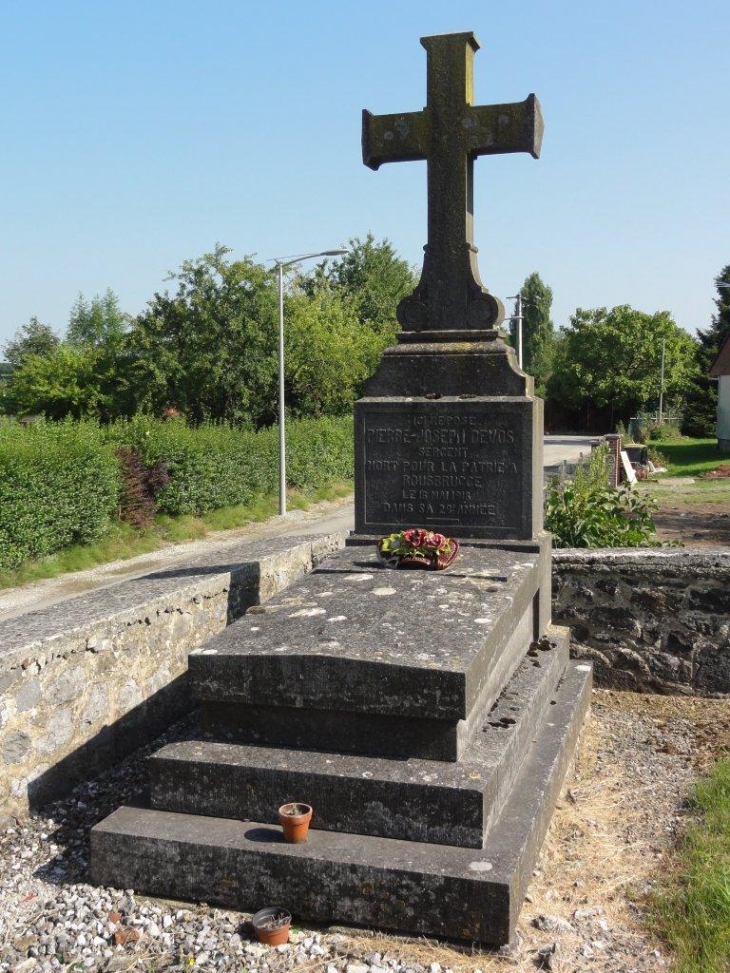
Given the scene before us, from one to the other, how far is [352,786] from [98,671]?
1.76 meters

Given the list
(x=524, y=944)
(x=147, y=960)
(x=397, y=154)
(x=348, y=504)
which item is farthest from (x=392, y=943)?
(x=348, y=504)

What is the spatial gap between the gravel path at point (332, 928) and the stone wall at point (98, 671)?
23 centimetres

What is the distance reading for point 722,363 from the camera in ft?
133

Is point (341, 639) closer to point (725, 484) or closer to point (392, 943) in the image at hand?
point (392, 943)

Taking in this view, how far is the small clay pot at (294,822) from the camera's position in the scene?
12.4 feet

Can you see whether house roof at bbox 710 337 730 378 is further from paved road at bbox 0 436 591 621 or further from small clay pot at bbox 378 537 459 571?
small clay pot at bbox 378 537 459 571

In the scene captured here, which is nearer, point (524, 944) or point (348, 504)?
point (524, 944)

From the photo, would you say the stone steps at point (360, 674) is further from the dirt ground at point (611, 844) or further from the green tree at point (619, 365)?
the green tree at point (619, 365)

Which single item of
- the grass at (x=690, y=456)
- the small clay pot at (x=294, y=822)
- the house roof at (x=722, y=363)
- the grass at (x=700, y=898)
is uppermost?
the house roof at (x=722, y=363)

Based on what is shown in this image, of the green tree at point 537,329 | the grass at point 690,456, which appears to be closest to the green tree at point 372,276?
the grass at point 690,456

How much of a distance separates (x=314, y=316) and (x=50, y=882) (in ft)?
86.9

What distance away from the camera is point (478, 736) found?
4.25 m

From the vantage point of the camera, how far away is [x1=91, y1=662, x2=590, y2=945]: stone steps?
3.54m

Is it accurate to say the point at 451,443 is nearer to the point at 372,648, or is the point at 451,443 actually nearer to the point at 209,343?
the point at 372,648
